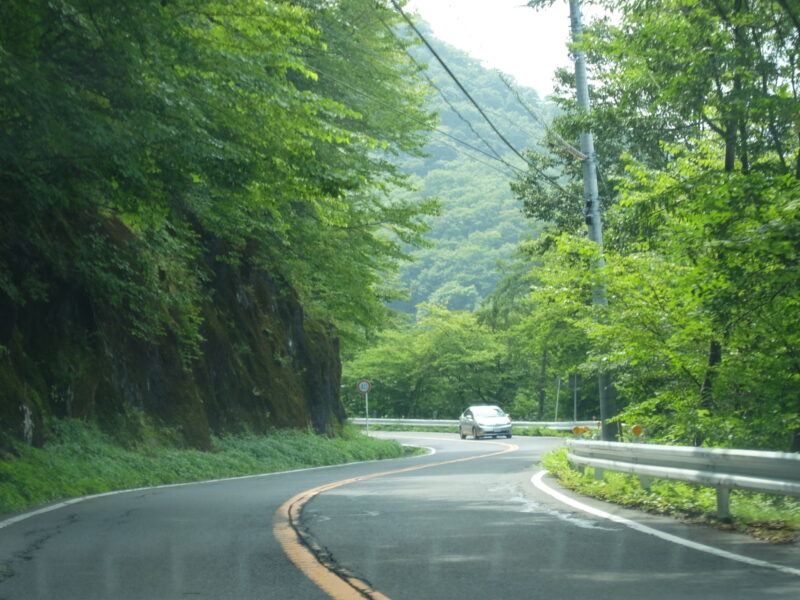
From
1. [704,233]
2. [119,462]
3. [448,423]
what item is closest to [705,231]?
[704,233]

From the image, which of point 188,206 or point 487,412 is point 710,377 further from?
point 487,412

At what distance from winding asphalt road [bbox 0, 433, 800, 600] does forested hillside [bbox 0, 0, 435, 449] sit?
3801mm

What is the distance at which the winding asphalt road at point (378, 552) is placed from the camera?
611 centimetres

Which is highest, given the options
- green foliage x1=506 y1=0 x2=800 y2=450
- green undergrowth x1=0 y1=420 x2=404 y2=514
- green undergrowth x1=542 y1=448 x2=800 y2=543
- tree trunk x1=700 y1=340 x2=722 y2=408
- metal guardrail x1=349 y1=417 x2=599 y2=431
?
green foliage x1=506 y1=0 x2=800 y2=450

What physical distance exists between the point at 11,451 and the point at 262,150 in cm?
673

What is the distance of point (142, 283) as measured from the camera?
60.5 feet

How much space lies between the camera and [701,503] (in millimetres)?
9852

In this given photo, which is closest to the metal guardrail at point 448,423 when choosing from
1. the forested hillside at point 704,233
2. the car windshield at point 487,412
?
the car windshield at point 487,412

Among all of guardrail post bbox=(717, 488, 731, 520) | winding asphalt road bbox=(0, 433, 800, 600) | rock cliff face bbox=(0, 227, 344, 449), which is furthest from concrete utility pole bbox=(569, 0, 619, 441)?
rock cliff face bbox=(0, 227, 344, 449)

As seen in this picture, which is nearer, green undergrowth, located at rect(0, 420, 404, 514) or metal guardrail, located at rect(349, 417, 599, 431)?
green undergrowth, located at rect(0, 420, 404, 514)

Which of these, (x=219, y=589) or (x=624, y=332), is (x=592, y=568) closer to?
(x=219, y=589)

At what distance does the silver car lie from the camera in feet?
150

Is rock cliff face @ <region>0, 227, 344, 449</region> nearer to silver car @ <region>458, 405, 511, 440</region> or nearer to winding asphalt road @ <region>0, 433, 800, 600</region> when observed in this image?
winding asphalt road @ <region>0, 433, 800, 600</region>

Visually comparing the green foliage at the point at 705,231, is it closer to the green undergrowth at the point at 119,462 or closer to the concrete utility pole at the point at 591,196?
the concrete utility pole at the point at 591,196
